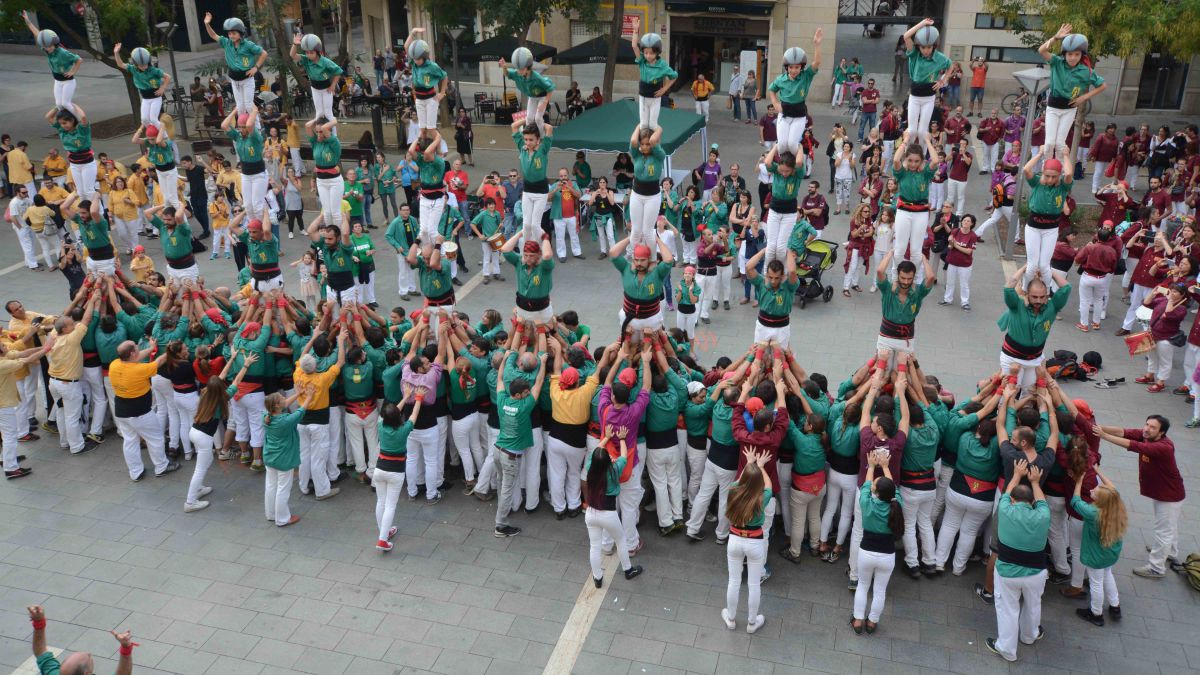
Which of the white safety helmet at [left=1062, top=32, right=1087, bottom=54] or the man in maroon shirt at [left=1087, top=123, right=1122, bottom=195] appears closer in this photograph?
the white safety helmet at [left=1062, top=32, right=1087, bottom=54]

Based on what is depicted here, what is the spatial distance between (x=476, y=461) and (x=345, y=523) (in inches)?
61.7

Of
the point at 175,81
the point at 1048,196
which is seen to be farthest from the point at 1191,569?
the point at 175,81

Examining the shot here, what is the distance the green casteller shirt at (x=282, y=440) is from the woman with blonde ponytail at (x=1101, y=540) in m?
7.44

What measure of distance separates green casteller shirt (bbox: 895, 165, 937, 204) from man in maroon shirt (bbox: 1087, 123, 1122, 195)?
527 inches

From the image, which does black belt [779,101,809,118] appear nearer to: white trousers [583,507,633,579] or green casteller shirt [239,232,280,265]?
white trousers [583,507,633,579]

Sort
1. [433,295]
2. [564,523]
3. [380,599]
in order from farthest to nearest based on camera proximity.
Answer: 1. [433,295]
2. [564,523]
3. [380,599]

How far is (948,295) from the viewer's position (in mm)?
15570

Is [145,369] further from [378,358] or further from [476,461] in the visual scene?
[476,461]

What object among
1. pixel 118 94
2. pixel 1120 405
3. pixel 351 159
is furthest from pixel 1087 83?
pixel 118 94

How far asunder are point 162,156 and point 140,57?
1.32 metres

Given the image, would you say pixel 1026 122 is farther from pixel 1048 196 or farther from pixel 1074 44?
pixel 1048 196

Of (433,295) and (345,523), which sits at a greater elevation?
(433,295)

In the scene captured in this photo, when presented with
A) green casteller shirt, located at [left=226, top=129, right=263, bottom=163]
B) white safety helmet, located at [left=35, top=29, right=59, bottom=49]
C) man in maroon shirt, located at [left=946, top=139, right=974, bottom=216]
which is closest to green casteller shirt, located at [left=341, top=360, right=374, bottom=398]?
green casteller shirt, located at [left=226, top=129, right=263, bottom=163]

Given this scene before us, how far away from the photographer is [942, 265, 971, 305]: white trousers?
15.3 metres
